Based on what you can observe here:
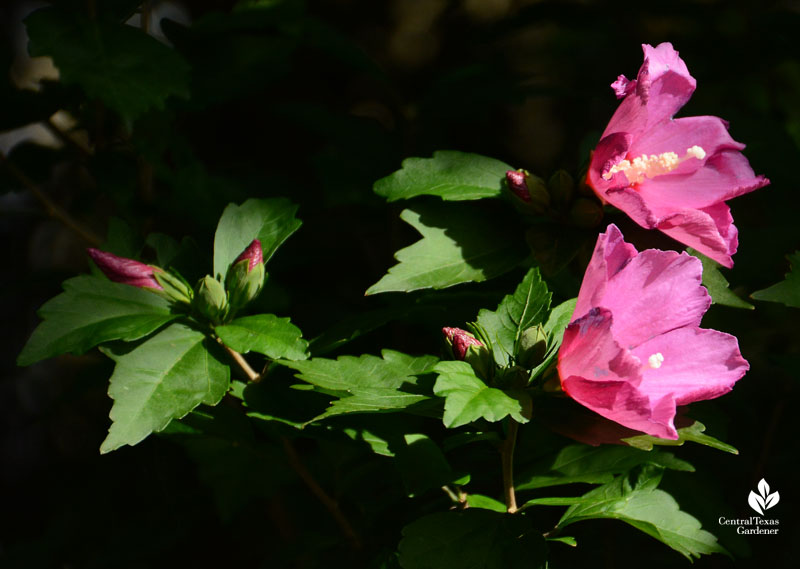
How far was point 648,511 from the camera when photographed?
1.42 meters

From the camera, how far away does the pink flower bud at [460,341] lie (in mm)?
1249

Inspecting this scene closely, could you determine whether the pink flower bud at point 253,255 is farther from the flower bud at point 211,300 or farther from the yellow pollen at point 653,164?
the yellow pollen at point 653,164

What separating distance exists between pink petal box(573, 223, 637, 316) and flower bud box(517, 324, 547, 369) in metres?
0.07

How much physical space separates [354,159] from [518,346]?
4.37ft

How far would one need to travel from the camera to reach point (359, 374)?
138 cm

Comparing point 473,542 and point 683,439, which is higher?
point 683,439

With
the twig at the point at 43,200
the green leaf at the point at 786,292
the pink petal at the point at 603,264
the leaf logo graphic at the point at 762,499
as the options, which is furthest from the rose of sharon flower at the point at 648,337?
the twig at the point at 43,200

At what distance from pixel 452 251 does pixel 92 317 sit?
0.69 metres

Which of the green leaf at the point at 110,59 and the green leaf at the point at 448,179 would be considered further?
the green leaf at the point at 110,59

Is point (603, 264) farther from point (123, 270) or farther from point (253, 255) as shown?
Answer: point (123, 270)

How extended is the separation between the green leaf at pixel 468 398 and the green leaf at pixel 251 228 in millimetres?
515

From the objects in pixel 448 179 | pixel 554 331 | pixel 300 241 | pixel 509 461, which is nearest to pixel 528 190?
pixel 448 179

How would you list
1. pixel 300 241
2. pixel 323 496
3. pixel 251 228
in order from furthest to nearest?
pixel 300 241 → pixel 323 496 → pixel 251 228

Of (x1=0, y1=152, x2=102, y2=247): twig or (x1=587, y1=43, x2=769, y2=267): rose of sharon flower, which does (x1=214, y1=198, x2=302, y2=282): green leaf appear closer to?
(x1=587, y1=43, x2=769, y2=267): rose of sharon flower
